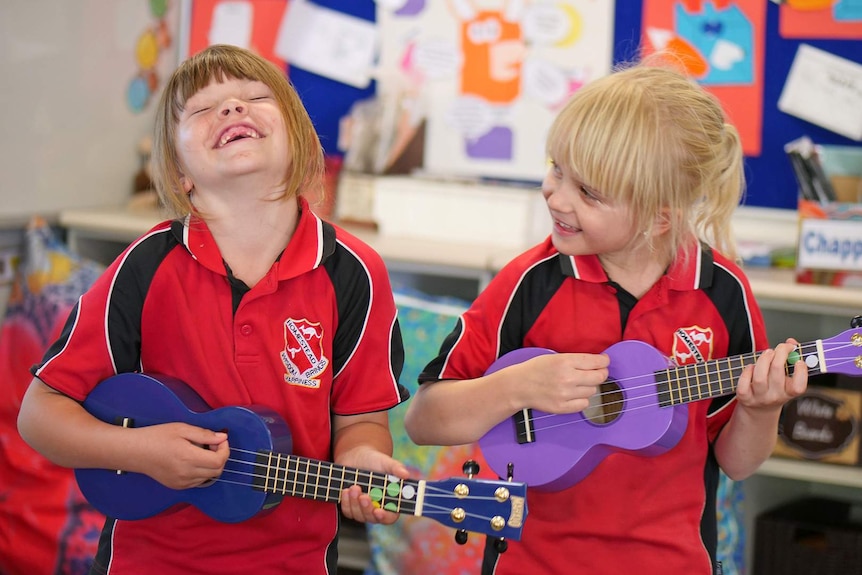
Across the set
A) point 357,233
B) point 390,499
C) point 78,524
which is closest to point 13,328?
point 78,524

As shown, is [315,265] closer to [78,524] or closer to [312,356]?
[312,356]

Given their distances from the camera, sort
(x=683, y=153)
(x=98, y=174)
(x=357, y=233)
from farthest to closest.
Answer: (x=98, y=174) < (x=357, y=233) < (x=683, y=153)

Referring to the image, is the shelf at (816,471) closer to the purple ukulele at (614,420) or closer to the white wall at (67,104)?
the purple ukulele at (614,420)

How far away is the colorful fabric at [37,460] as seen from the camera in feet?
7.65

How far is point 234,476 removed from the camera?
1.37 meters

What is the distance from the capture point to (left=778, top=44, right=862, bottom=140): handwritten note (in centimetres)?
253

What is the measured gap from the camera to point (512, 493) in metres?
1.23

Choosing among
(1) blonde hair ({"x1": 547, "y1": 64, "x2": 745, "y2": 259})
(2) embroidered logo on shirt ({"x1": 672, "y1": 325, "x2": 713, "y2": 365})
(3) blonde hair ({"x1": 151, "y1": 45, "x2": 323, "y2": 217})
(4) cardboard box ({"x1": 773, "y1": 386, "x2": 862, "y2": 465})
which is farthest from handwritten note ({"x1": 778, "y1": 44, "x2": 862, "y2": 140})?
(3) blonde hair ({"x1": 151, "y1": 45, "x2": 323, "y2": 217})

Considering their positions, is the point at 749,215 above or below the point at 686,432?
above

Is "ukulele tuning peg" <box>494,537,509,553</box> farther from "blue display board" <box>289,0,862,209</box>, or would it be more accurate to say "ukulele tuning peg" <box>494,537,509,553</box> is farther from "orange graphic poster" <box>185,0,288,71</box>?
"orange graphic poster" <box>185,0,288,71</box>

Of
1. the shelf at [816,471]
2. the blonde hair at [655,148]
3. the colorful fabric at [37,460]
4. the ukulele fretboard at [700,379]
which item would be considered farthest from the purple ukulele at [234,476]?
the shelf at [816,471]

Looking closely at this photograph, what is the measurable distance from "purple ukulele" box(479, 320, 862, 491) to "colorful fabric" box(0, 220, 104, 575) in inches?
50.3

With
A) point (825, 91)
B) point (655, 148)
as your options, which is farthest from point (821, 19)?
point (655, 148)

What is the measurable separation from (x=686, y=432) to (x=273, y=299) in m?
0.59
